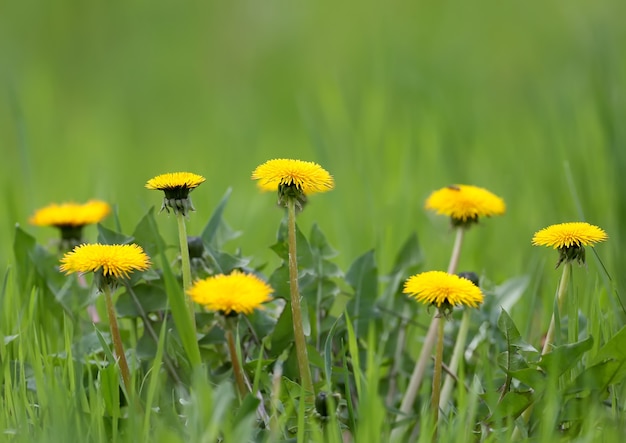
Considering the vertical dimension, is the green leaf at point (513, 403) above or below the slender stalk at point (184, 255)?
below

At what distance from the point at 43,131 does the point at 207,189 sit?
3.91ft

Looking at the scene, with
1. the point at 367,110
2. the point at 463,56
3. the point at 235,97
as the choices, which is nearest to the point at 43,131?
the point at 235,97

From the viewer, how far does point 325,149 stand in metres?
2.75

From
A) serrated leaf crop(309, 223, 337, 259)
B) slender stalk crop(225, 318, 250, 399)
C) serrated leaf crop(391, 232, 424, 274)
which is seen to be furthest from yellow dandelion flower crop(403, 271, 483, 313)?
serrated leaf crop(391, 232, 424, 274)

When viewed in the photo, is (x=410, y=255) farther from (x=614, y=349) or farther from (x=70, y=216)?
(x=70, y=216)

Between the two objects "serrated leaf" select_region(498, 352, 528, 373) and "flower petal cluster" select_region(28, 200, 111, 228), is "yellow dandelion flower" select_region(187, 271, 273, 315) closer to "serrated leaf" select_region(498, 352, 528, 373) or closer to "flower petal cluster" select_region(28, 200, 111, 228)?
"serrated leaf" select_region(498, 352, 528, 373)

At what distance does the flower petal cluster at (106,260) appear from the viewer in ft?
4.41

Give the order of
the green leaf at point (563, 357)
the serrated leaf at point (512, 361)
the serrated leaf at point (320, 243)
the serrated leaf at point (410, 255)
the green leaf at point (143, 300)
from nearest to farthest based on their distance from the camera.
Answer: the green leaf at point (563, 357) → the serrated leaf at point (512, 361) → the green leaf at point (143, 300) → the serrated leaf at point (320, 243) → the serrated leaf at point (410, 255)

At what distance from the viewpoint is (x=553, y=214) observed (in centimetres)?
251

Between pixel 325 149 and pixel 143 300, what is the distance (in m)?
1.21

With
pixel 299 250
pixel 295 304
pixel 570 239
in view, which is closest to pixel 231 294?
pixel 295 304

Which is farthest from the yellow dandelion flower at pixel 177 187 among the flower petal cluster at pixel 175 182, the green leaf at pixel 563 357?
the green leaf at pixel 563 357

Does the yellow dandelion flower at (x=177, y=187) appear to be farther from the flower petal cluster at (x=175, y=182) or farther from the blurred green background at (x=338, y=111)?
the blurred green background at (x=338, y=111)

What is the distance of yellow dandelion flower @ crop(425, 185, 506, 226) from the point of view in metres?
1.68
